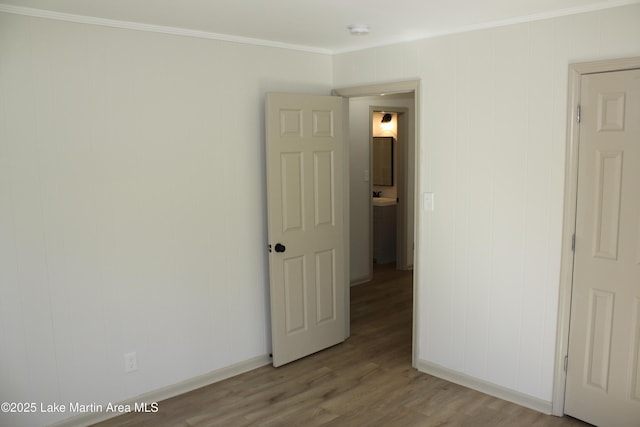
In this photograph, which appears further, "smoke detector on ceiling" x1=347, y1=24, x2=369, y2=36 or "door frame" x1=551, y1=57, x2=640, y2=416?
"smoke detector on ceiling" x1=347, y1=24, x2=369, y2=36

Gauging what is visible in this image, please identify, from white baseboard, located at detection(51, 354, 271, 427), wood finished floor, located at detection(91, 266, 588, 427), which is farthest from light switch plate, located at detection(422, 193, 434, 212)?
white baseboard, located at detection(51, 354, 271, 427)

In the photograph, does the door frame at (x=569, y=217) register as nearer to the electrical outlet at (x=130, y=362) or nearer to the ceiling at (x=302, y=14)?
the ceiling at (x=302, y=14)

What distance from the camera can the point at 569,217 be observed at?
3.08m

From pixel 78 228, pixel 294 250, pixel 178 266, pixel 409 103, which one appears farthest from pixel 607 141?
pixel 409 103

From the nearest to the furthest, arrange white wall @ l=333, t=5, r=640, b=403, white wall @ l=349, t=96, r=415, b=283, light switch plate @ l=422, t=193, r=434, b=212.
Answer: white wall @ l=333, t=5, r=640, b=403
light switch plate @ l=422, t=193, r=434, b=212
white wall @ l=349, t=96, r=415, b=283

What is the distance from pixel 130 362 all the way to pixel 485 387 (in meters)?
2.36

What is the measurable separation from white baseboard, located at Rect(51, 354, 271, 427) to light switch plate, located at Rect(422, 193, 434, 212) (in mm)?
1683

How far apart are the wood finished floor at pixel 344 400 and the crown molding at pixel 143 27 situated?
7.90 ft

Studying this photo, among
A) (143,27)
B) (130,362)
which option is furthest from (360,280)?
(143,27)

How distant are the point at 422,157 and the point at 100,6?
2257 millimetres

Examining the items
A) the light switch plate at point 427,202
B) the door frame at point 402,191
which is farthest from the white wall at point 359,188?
the light switch plate at point 427,202

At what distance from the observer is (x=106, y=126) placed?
3174 mm

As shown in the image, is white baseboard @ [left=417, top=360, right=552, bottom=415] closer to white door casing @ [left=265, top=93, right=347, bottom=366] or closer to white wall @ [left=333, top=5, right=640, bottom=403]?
white wall @ [left=333, top=5, right=640, bottom=403]

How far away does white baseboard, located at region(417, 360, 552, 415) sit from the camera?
3323 mm
